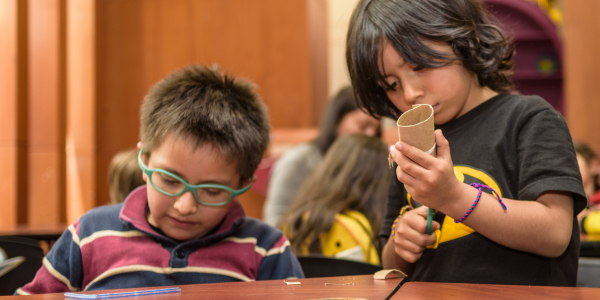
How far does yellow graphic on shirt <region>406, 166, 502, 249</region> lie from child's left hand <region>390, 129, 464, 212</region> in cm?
25

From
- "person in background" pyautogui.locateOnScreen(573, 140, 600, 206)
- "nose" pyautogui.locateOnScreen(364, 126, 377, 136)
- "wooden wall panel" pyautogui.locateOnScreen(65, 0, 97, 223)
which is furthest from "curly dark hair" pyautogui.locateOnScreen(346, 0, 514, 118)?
"wooden wall panel" pyautogui.locateOnScreen(65, 0, 97, 223)

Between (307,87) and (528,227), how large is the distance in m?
4.21

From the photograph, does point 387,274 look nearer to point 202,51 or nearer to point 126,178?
point 126,178

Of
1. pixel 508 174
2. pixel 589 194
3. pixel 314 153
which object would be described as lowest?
pixel 589 194

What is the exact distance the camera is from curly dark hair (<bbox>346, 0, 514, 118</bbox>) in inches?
45.9

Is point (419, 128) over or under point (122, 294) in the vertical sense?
over

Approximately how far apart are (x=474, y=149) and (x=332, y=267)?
0.53m

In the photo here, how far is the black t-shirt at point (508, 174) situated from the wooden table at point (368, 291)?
325 millimetres

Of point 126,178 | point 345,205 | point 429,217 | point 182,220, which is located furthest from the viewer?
point 126,178

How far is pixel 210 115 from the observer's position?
139cm

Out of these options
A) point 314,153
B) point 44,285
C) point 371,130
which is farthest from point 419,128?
point 314,153

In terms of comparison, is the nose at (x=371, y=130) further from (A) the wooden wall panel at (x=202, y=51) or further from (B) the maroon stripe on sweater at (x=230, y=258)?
(A) the wooden wall panel at (x=202, y=51)

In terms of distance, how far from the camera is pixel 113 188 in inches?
91.7

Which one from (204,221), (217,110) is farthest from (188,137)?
(204,221)
